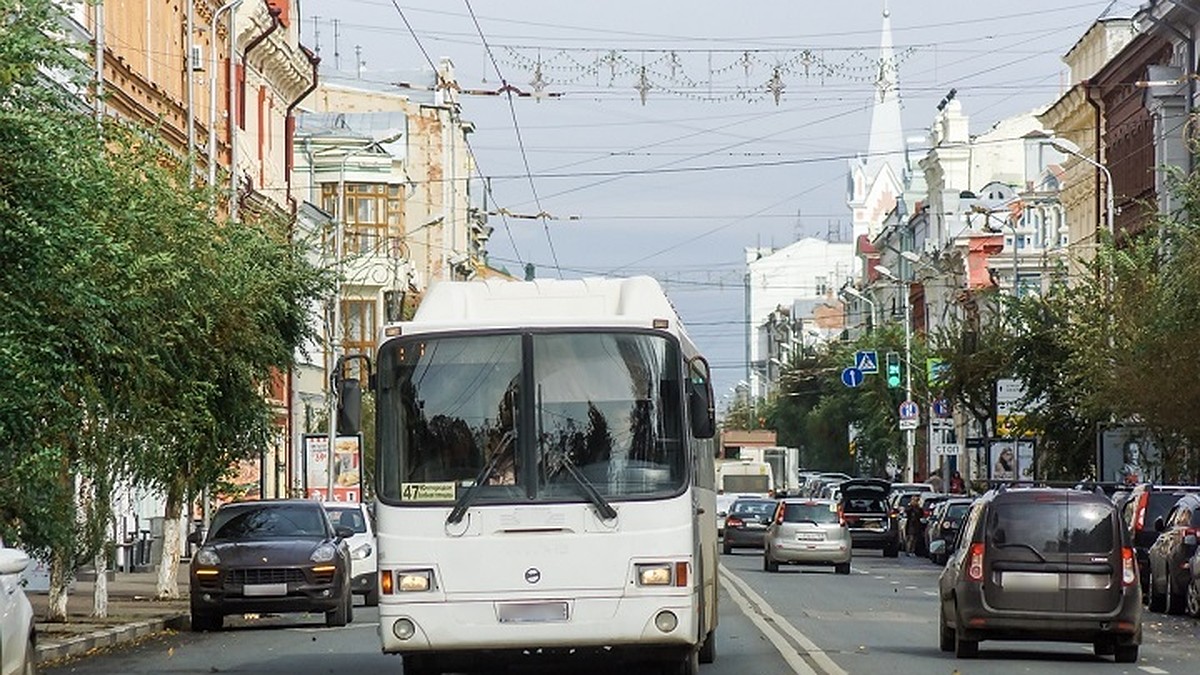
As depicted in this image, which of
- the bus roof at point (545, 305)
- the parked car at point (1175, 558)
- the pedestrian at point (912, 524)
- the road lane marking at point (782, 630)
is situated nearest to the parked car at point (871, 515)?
the pedestrian at point (912, 524)

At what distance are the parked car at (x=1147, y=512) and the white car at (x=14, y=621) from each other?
1093 inches

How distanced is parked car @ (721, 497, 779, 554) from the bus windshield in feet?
151

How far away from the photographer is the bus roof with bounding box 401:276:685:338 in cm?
1884

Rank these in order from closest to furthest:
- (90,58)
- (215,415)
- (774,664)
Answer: (774,664) → (215,415) → (90,58)

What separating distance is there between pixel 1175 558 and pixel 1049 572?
13.0 metres

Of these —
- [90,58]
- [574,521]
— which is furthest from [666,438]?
[90,58]

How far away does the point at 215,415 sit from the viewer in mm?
35094

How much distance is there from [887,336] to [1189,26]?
158 feet

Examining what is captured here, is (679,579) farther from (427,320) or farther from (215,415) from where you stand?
(215,415)

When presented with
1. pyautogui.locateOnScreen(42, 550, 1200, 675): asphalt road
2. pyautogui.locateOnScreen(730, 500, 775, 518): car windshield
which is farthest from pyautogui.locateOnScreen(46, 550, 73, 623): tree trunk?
pyautogui.locateOnScreen(730, 500, 775, 518): car windshield

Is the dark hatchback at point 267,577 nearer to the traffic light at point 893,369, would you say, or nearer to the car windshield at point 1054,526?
the car windshield at point 1054,526

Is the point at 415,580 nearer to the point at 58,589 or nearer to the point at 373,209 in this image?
the point at 58,589

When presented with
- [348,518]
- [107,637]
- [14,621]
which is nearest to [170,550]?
[348,518]

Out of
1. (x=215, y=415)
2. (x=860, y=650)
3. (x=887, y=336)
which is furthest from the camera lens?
(x=887, y=336)
